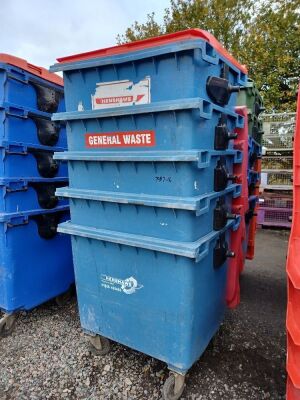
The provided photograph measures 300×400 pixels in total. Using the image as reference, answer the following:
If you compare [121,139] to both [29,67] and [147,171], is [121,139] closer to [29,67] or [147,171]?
[147,171]

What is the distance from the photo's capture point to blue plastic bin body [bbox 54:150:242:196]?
5.06 ft

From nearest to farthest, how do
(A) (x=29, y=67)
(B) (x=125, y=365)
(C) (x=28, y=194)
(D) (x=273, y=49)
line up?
1. (B) (x=125, y=365)
2. (A) (x=29, y=67)
3. (C) (x=28, y=194)
4. (D) (x=273, y=49)

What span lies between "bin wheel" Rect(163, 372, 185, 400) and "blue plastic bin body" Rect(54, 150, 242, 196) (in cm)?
115

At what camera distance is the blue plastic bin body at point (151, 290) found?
5.44 feet

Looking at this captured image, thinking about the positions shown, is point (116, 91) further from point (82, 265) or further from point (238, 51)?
point (238, 51)

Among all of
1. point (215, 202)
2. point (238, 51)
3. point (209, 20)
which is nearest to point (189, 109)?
point (215, 202)

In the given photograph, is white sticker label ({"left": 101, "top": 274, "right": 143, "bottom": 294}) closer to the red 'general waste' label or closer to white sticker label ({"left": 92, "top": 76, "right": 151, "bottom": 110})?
the red 'general waste' label

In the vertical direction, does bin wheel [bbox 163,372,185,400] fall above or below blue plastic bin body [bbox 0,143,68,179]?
below

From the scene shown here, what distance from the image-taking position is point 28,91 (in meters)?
2.41

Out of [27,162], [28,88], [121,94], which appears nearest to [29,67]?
[28,88]

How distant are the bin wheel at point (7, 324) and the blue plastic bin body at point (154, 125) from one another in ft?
5.25

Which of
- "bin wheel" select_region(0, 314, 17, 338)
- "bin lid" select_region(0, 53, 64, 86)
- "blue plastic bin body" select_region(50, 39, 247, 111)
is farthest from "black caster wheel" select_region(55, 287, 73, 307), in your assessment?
"bin lid" select_region(0, 53, 64, 86)

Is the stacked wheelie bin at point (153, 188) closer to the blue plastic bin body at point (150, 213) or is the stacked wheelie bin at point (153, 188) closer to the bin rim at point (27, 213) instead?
the blue plastic bin body at point (150, 213)

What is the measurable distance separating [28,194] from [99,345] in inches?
53.8
